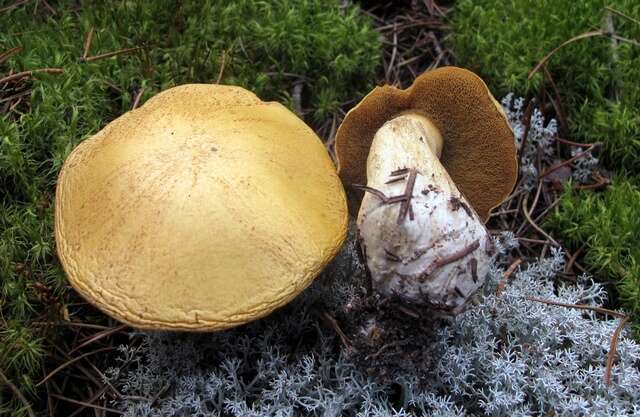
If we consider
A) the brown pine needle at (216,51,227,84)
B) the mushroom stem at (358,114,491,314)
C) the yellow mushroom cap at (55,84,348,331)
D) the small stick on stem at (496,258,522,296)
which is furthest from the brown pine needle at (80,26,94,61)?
the small stick on stem at (496,258,522,296)

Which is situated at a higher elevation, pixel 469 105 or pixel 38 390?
pixel 469 105

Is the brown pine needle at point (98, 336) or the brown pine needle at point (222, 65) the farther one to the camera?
the brown pine needle at point (222, 65)

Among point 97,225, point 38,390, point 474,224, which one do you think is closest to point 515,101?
point 474,224

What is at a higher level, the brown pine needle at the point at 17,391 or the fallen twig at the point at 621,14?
the fallen twig at the point at 621,14

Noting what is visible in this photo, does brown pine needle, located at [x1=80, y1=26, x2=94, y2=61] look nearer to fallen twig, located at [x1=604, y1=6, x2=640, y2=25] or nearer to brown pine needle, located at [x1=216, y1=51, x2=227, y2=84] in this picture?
brown pine needle, located at [x1=216, y1=51, x2=227, y2=84]

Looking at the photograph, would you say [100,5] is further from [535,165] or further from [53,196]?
[535,165]

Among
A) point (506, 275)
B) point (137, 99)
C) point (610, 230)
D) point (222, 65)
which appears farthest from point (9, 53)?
point (610, 230)

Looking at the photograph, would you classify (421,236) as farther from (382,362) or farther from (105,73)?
(105,73)

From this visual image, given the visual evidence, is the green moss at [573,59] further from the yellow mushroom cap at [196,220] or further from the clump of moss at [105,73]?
the yellow mushroom cap at [196,220]

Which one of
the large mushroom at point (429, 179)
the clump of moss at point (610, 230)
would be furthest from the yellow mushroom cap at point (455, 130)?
the clump of moss at point (610, 230)
